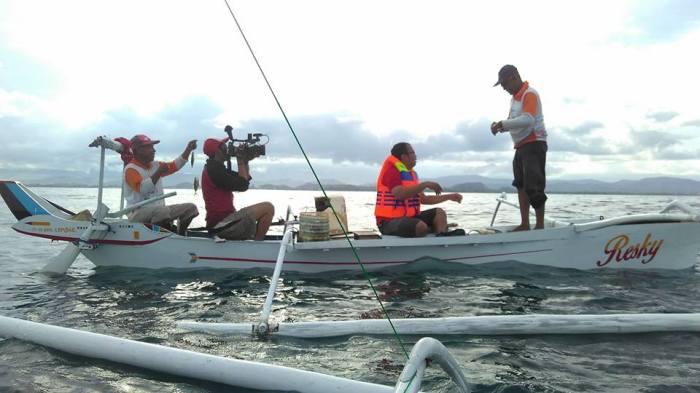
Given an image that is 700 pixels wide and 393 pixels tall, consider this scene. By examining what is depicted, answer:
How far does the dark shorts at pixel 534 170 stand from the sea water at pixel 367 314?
3.62ft

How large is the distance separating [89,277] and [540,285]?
7.04m

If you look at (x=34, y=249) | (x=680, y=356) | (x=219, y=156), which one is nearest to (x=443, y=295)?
(x=680, y=356)

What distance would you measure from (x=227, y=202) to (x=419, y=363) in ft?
20.7

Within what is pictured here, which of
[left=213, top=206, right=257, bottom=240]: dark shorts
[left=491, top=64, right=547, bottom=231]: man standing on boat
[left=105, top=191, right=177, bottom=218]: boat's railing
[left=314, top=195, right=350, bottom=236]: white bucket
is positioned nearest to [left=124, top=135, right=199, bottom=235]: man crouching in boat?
[left=105, top=191, right=177, bottom=218]: boat's railing

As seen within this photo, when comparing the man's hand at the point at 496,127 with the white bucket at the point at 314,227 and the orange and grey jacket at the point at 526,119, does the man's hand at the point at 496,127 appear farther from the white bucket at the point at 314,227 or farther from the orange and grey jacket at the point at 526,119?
the white bucket at the point at 314,227

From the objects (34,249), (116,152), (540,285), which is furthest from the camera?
(34,249)

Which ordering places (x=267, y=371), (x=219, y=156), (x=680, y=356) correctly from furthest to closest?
(x=219, y=156), (x=680, y=356), (x=267, y=371)

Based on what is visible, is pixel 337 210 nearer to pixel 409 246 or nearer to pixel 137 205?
pixel 409 246

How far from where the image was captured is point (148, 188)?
314 inches

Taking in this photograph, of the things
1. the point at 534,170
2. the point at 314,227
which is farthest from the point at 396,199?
the point at 534,170

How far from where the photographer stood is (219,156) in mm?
7695

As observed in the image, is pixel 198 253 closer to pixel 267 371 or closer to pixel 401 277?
pixel 401 277

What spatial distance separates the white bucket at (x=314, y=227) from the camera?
23.9 feet

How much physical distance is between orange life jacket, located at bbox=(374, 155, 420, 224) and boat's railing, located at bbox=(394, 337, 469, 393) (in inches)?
219
